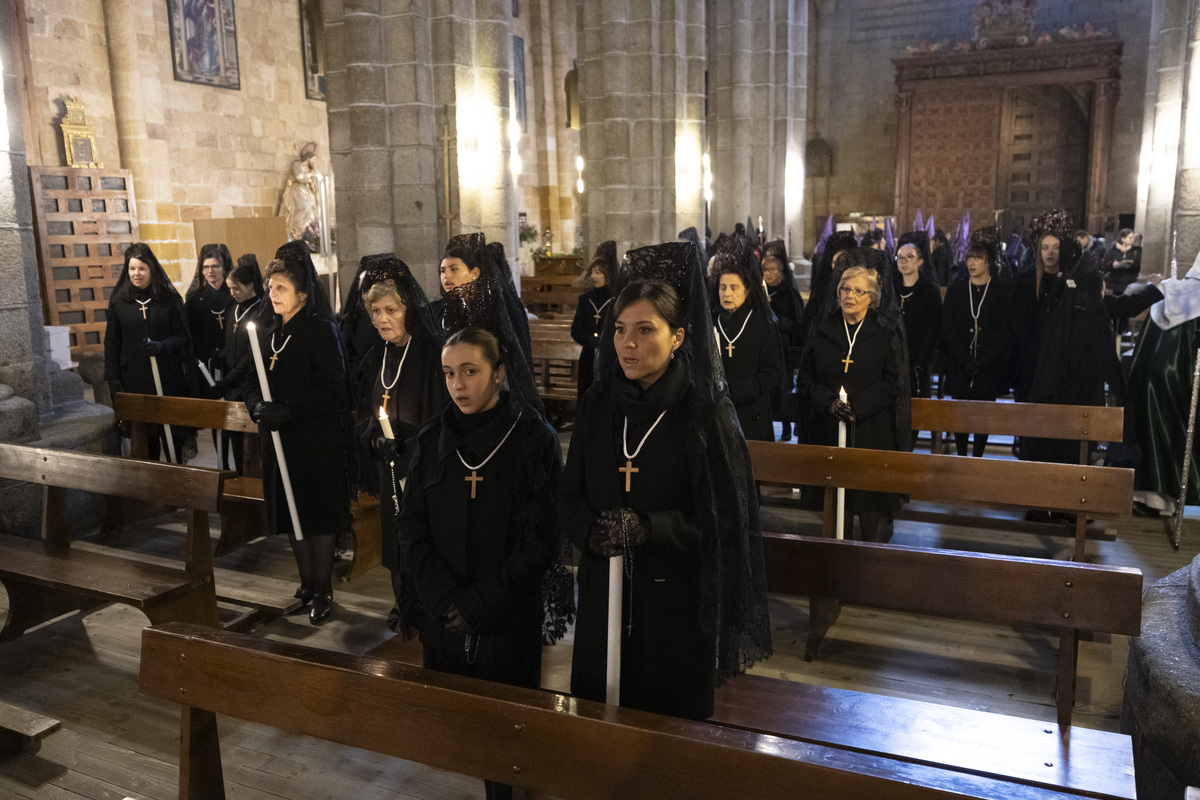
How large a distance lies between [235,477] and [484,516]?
3123 mm

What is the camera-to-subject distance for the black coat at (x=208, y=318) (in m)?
7.03

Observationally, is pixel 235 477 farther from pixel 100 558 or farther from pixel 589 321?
pixel 589 321

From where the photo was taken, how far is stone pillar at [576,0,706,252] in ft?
38.2

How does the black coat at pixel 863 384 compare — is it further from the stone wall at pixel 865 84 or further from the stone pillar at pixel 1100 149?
the stone wall at pixel 865 84

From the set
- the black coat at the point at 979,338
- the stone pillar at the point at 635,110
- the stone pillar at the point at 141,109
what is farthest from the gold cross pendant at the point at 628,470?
the stone pillar at the point at 141,109

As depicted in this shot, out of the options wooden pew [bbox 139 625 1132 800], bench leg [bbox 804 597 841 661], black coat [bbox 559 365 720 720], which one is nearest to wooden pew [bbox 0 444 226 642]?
wooden pew [bbox 139 625 1132 800]

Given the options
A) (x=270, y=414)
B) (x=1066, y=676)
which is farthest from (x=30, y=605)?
(x=1066, y=676)

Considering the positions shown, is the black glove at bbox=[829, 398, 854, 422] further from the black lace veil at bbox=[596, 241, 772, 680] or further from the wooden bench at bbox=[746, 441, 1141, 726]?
the black lace veil at bbox=[596, 241, 772, 680]

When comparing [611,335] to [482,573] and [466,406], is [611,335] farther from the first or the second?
[482,573]

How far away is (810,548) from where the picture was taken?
9.98ft

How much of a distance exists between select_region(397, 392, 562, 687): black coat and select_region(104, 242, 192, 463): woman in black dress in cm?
440

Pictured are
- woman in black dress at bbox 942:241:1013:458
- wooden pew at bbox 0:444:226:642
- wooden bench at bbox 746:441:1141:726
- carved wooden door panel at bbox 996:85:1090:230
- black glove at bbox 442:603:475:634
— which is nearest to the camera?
black glove at bbox 442:603:475:634

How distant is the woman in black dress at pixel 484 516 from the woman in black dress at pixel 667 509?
0.23 m

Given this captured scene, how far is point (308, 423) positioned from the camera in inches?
175
